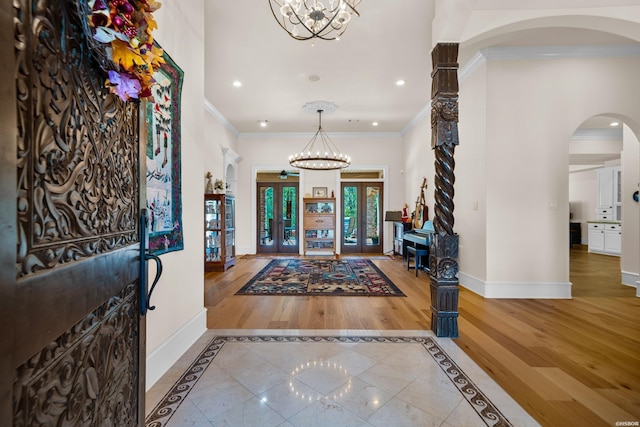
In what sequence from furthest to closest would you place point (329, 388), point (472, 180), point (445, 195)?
point (472, 180)
point (445, 195)
point (329, 388)

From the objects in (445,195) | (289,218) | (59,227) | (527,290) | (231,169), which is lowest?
(527,290)

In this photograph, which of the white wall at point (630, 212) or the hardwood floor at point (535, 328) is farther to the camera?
the white wall at point (630, 212)

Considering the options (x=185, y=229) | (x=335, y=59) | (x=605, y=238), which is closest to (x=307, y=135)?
(x=335, y=59)

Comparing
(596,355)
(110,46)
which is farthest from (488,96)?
(110,46)

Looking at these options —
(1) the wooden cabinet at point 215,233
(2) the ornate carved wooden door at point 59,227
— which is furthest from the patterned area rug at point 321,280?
(2) the ornate carved wooden door at point 59,227

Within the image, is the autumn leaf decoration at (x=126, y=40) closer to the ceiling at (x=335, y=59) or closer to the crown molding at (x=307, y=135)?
the ceiling at (x=335, y=59)

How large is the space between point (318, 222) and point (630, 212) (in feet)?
19.9

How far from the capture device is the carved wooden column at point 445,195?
8.59 feet

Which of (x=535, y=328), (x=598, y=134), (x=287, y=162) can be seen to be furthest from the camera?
(x=287, y=162)

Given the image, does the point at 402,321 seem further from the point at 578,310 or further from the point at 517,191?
the point at 517,191

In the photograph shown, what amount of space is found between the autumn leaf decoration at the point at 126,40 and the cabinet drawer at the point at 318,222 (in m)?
6.95

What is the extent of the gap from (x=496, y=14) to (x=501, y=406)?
325 centimetres

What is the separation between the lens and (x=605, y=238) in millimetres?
7797

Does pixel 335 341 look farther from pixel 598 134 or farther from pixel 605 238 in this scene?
pixel 605 238
